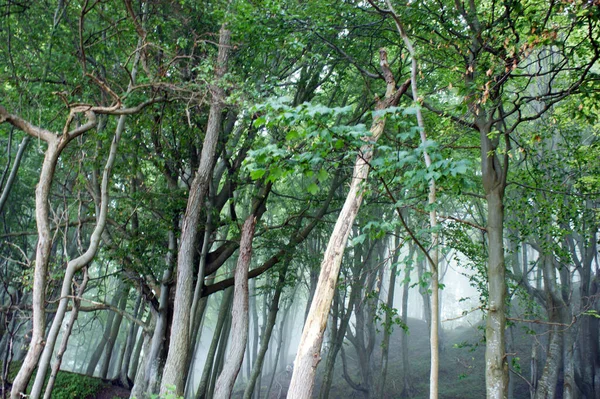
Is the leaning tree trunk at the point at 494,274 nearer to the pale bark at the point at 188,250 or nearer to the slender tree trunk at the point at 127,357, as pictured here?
the pale bark at the point at 188,250

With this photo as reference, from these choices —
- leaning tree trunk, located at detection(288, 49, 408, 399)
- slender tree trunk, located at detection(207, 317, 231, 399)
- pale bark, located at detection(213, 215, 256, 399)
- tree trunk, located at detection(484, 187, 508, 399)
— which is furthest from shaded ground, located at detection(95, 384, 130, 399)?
tree trunk, located at detection(484, 187, 508, 399)

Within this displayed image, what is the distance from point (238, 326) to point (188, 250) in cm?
176

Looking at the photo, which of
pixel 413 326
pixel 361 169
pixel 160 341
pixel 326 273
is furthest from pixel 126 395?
pixel 413 326

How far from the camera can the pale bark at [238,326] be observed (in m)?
7.83

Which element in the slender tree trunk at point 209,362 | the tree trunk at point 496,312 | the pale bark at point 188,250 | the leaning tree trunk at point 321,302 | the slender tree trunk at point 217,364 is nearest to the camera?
the leaning tree trunk at point 321,302

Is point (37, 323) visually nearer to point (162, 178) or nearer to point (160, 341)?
point (160, 341)

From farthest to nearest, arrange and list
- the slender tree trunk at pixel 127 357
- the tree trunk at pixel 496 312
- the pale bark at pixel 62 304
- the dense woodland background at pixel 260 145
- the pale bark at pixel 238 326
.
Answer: the slender tree trunk at pixel 127 357
the pale bark at pixel 238 326
the pale bark at pixel 62 304
the dense woodland background at pixel 260 145
the tree trunk at pixel 496 312

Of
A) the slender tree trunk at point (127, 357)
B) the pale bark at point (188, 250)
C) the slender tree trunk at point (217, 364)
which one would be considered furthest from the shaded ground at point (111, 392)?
the pale bark at point (188, 250)

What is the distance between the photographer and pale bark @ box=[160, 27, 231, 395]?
24.7 ft

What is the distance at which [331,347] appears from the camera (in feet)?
49.4

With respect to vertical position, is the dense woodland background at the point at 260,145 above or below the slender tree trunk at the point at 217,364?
above

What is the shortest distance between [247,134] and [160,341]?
5.23 metres

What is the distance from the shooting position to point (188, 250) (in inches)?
329

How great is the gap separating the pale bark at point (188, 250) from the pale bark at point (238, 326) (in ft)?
2.46
